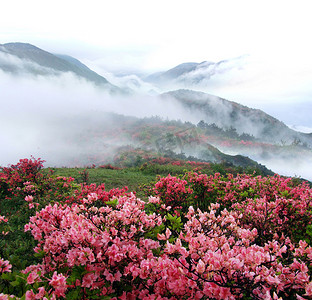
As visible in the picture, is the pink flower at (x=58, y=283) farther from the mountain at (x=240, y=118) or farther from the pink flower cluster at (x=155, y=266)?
the mountain at (x=240, y=118)

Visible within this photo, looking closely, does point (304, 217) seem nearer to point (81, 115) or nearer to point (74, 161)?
point (74, 161)

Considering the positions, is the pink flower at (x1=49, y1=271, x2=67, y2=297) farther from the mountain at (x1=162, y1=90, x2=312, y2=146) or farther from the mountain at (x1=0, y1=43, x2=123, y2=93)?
the mountain at (x1=0, y1=43, x2=123, y2=93)

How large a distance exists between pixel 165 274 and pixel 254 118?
43553 mm

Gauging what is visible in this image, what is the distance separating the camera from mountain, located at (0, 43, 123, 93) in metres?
56.9

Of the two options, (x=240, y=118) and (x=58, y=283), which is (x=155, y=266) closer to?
(x=58, y=283)

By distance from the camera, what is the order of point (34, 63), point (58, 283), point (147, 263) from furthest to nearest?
point (34, 63), point (147, 263), point (58, 283)

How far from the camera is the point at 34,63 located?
207 feet

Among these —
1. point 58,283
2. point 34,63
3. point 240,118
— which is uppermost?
point 34,63

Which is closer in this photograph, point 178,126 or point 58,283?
point 58,283

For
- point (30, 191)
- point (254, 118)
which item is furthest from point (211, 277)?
point (254, 118)

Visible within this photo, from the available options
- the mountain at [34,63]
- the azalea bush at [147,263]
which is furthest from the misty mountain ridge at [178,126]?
the azalea bush at [147,263]

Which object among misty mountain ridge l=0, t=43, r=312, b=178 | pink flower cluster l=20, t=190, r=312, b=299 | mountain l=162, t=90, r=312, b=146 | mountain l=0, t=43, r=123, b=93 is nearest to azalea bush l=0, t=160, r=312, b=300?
pink flower cluster l=20, t=190, r=312, b=299

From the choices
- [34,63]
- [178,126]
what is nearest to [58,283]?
[178,126]

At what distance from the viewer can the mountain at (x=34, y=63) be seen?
2238 inches
